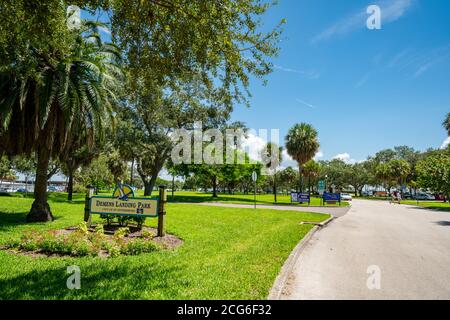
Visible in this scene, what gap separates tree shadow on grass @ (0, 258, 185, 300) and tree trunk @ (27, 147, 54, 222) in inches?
333

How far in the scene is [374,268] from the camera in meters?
6.71

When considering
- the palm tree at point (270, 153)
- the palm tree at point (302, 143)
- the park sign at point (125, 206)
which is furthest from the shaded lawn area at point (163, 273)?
the palm tree at point (270, 153)

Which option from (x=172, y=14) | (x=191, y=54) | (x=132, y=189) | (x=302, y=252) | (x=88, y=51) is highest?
(x=88, y=51)

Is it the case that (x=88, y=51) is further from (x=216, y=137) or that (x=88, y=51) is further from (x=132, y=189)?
(x=216, y=137)

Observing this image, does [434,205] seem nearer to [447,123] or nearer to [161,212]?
[447,123]

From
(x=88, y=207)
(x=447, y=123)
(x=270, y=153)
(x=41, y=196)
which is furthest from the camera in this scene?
(x=270, y=153)

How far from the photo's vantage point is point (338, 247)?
909 centimetres

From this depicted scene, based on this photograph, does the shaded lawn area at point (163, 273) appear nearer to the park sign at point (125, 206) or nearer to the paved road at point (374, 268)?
the paved road at point (374, 268)

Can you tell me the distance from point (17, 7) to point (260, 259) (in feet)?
24.0

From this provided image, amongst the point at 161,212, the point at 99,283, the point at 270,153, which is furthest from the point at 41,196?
the point at 270,153

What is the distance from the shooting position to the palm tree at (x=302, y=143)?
43562mm

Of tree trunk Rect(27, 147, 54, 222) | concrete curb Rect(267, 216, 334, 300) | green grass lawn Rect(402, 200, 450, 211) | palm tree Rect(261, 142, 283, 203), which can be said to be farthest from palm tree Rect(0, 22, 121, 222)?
palm tree Rect(261, 142, 283, 203)

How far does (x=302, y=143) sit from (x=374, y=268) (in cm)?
3804
